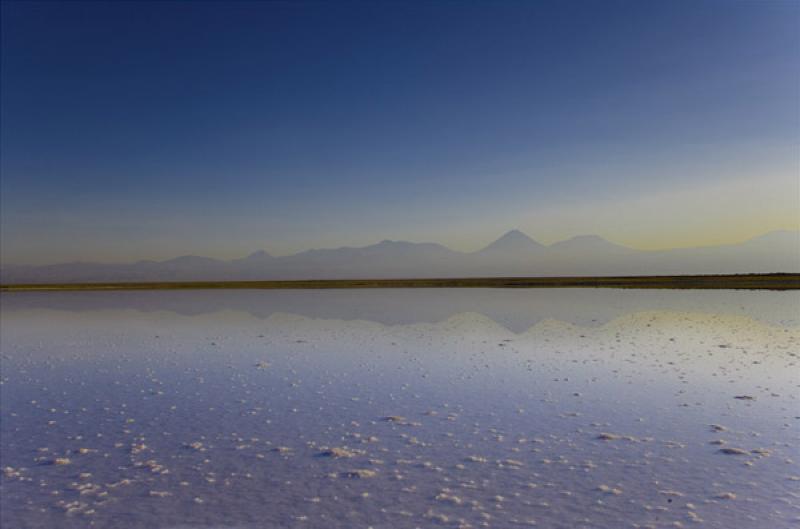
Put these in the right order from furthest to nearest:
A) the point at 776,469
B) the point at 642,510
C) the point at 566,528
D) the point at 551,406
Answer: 1. the point at 551,406
2. the point at 776,469
3. the point at 642,510
4. the point at 566,528

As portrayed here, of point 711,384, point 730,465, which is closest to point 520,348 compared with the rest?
point 711,384

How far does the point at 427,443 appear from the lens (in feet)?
25.6

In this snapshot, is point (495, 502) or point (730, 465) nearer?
point (495, 502)

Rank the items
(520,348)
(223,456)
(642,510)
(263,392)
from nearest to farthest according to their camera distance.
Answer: (642,510) → (223,456) → (263,392) → (520,348)

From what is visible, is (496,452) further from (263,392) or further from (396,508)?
(263,392)

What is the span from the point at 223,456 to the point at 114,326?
20.2 m

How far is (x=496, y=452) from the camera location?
7.37m

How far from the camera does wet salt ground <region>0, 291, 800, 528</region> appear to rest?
5.73 m

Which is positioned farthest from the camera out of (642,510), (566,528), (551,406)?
(551,406)

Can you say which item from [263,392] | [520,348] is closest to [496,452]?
[263,392]

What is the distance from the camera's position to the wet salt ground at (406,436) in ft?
18.8

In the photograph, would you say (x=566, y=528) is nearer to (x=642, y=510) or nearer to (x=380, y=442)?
(x=642, y=510)

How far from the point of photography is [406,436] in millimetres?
8125

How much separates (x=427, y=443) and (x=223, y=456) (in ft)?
9.51
